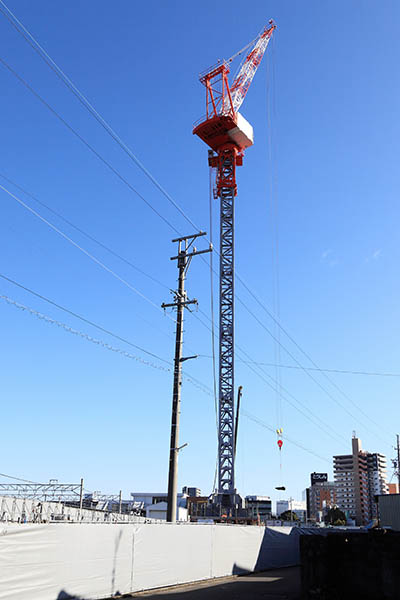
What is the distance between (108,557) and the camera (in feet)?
47.6

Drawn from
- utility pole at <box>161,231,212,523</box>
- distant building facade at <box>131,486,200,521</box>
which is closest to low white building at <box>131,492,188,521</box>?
distant building facade at <box>131,486,200,521</box>

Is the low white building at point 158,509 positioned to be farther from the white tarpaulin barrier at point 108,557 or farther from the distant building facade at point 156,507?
the white tarpaulin barrier at point 108,557

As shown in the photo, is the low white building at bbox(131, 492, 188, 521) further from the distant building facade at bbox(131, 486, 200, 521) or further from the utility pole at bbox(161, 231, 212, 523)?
the utility pole at bbox(161, 231, 212, 523)

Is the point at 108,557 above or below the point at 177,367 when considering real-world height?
below

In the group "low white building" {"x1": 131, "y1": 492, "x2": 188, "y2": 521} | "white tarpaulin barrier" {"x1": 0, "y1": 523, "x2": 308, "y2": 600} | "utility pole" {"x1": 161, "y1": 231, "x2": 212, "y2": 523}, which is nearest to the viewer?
"white tarpaulin barrier" {"x1": 0, "y1": 523, "x2": 308, "y2": 600}

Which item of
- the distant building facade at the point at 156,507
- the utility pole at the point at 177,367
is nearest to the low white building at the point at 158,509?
the distant building facade at the point at 156,507

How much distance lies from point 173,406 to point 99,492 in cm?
3696

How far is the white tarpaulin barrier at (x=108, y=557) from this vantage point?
1170 centimetres

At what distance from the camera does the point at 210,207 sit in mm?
49625

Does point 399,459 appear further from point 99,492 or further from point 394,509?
point 99,492

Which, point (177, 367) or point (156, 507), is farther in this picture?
point (156, 507)

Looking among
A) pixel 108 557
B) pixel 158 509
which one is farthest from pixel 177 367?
pixel 158 509

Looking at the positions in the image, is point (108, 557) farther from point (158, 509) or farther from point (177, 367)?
point (158, 509)

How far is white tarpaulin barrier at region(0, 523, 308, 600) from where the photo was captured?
461 inches
